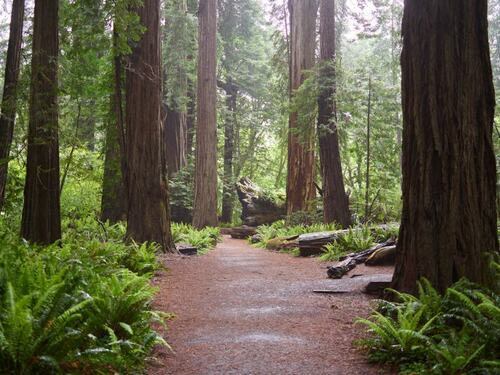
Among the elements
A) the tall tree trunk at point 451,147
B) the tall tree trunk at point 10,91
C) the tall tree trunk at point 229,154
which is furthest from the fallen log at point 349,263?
the tall tree trunk at point 229,154

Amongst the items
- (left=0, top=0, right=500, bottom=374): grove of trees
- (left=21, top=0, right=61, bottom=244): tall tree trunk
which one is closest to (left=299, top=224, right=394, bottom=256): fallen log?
(left=0, top=0, right=500, bottom=374): grove of trees

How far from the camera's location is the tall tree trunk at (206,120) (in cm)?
1931

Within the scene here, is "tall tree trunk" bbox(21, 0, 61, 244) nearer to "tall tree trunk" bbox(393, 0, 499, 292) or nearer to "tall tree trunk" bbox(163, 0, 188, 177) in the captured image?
"tall tree trunk" bbox(393, 0, 499, 292)

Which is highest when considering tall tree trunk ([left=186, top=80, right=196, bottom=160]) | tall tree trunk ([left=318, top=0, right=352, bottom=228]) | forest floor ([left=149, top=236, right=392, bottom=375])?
tall tree trunk ([left=186, top=80, right=196, bottom=160])

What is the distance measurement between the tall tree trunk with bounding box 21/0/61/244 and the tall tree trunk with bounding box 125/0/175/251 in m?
2.82

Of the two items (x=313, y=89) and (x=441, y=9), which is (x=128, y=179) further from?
(x=441, y=9)

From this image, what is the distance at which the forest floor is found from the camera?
414cm

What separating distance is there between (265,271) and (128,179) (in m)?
3.81

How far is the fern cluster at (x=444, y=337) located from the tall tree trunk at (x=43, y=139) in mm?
5483

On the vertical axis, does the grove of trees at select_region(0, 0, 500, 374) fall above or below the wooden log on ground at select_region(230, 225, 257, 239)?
above

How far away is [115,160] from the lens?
12797mm

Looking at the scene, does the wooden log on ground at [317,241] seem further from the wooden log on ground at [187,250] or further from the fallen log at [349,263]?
the wooden log on ground at [187,250]

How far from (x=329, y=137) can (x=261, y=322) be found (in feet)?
31.8

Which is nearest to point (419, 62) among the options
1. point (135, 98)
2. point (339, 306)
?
point (339, 306)
